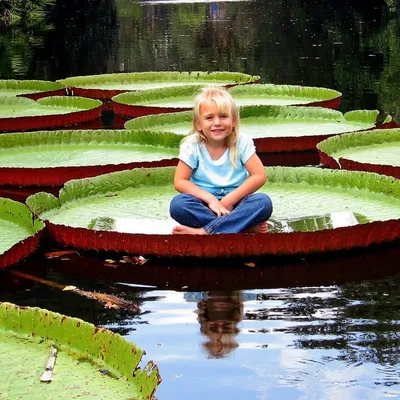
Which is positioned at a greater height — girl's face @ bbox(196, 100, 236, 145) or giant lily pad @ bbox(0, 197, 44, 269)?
girl's face @ bbox(196, 100, 236, 145)

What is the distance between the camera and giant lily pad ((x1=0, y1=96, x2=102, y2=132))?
7254 mm

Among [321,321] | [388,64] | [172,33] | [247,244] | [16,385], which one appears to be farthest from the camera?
[172,33]

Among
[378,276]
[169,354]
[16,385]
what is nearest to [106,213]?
[378,276]

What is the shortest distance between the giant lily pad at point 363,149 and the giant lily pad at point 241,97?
2130 millimetres

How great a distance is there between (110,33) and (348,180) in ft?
59.0

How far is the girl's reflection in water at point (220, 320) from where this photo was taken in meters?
2.90

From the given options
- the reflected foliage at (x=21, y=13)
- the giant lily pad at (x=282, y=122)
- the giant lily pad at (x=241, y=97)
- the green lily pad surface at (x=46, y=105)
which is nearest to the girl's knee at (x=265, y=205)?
the giant lily pad at (x=282, y=122)

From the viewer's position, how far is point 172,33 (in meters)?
21.2

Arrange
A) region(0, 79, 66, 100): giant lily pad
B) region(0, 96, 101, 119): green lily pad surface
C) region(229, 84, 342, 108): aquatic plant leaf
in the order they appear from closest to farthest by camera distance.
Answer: region(0, 96, 101, 119): green lily pad surface → region(229, 84, 342, 108): aquatic plant leaf → region(0, 79, 66, 100): giant lily pad

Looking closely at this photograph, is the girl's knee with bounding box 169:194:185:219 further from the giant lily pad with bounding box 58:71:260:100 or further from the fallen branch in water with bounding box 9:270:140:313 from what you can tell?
the giant lily pad with bounding box 58:71:260:100

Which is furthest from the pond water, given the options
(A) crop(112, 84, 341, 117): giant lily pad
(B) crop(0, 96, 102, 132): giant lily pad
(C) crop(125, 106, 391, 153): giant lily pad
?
(A) crop(112, 84, 341, 117): giant lily pad

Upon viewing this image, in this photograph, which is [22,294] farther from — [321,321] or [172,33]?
[172,33]

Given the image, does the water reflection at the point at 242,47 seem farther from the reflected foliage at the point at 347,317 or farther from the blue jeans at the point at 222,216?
the reflected foliage at the point at 347,317

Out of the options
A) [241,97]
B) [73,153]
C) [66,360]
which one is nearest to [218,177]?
[66,360]
